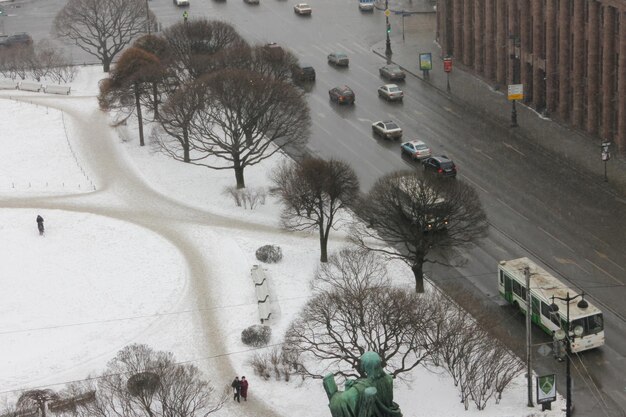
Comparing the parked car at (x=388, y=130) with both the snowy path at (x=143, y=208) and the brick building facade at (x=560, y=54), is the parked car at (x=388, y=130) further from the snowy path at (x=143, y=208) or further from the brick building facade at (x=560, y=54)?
the snowy path at (x=143, y=208)

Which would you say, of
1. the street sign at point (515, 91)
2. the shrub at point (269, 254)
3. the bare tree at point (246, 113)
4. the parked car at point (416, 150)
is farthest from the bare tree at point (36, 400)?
the street sign at point (515, 91)

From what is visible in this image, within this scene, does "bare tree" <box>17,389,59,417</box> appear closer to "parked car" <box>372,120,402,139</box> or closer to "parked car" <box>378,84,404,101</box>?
"parked car" <box>372,120,402,139</box>

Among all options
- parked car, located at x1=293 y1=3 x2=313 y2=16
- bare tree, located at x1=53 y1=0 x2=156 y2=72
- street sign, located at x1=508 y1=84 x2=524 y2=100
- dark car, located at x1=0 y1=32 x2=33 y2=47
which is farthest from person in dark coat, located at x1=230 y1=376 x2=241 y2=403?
parked car, located at x1=293 y1=3 x2=313 y2=16

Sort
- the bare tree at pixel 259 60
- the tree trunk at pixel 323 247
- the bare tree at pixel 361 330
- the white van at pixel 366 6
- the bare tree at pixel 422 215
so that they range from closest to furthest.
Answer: the bare tree at pixel 361 330 → the bare tree at pixel 422 215 → the tree trunk at pixel 323 247 → the bare tree at pixel 259 60 → the white van at pixel 366 6

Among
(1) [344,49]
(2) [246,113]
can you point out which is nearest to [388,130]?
(2) [246,113]

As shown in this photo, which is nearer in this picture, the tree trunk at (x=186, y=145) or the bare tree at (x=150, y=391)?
the bare tree at (x=150, y=391)

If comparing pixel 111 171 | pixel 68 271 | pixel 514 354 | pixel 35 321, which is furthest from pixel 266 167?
pixel 514 354

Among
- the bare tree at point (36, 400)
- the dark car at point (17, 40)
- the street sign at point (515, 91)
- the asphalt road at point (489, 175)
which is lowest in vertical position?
the asphalt road at point (489, 175)
